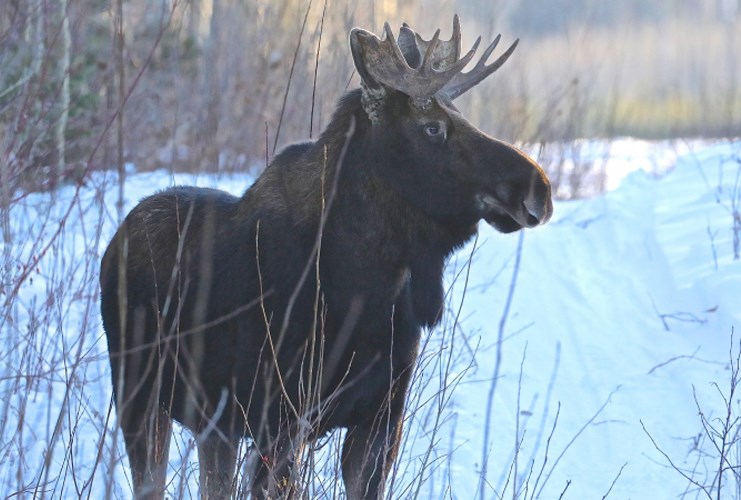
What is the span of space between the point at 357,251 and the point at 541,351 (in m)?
3.69

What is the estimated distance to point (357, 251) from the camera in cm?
449

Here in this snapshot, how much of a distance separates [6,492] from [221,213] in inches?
61.5

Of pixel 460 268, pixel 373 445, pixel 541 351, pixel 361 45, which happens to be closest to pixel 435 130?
pixel 361 45

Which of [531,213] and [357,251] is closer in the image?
[531,213]

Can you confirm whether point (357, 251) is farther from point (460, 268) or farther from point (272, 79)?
point (272, 79)

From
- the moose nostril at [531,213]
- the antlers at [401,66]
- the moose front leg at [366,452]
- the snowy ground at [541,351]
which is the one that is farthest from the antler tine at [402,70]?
the moose front leg at [366,452]

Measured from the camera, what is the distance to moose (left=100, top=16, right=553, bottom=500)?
4.30m

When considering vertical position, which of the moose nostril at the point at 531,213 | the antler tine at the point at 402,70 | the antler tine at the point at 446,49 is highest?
the antler tine at the point at 446,49

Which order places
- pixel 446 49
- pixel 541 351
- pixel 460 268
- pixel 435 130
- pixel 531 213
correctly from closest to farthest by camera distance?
1. pixel 531 213
2. pixel 435 130
3. pixel 446 49
4. pixel 541 351
5. pixel 460 268

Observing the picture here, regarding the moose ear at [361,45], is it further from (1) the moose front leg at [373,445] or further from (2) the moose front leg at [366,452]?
(2) the moose front leg at [366,452]

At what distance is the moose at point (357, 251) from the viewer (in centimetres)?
430

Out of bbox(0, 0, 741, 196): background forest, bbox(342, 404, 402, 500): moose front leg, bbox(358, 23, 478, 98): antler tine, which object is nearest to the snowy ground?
bbox(342, 404, 402, 500): moose front leg

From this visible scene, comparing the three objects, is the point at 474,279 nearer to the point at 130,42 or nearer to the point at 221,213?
the point at 221,213

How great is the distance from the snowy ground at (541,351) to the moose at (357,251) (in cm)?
23
